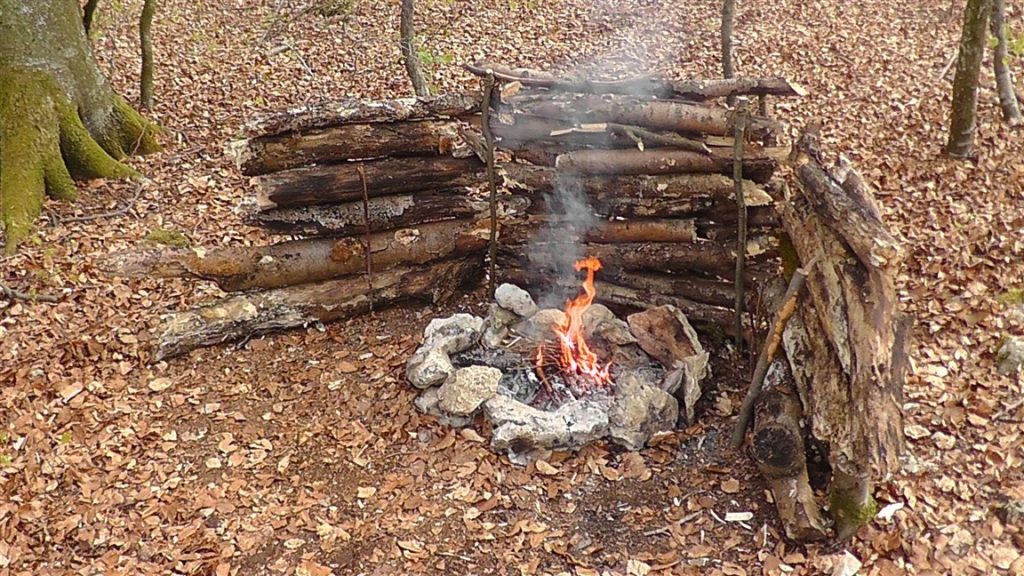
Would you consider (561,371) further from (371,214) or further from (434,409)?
(371,214)

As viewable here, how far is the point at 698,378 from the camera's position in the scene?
6.05m

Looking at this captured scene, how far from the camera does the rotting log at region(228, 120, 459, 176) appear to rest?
6.71m

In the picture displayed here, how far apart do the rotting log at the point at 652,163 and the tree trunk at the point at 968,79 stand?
502cm

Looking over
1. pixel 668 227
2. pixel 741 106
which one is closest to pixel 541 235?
pixel 668 227

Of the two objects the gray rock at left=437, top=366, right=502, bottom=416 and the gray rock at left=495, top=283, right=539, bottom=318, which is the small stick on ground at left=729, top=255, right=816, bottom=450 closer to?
the gray rock at left=437, top=366, right=502, bottom=416

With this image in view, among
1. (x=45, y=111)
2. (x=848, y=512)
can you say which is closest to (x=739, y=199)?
(x=848, y=512)

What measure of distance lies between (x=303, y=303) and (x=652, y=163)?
143 inches

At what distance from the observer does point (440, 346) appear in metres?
6.48

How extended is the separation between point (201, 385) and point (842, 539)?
5.33m

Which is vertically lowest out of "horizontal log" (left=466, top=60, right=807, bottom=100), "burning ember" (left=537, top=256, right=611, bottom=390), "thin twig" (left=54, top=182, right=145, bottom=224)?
"burning ember" (left=537, top=256, right=611, bottom=390)

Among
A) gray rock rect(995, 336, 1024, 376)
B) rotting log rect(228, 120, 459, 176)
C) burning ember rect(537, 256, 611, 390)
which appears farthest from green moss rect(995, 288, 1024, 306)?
rotting log rect(228, 120, 459, 176)

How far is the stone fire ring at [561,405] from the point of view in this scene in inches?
226

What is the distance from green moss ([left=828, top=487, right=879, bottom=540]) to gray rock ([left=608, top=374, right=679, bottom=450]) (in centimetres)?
145

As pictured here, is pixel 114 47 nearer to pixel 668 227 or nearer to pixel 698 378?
pixel 668 227
